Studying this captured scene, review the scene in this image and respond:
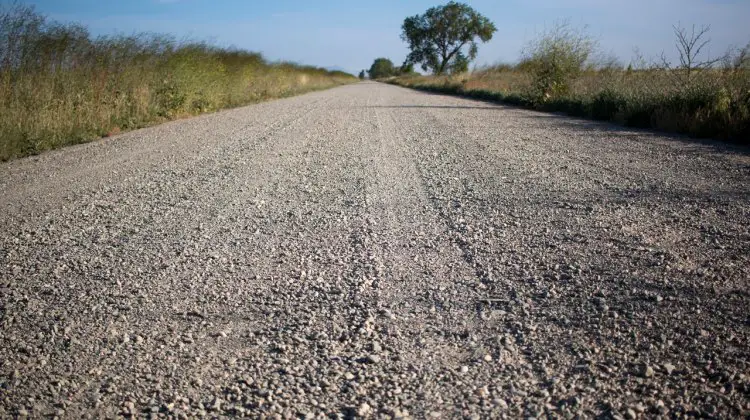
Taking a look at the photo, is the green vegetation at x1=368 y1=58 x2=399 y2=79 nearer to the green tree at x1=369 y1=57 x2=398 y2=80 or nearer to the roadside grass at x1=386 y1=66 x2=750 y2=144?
the green tree at x1=369 y1=57 x2=398 y2=80

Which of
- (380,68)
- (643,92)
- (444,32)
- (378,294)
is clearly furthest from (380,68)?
(378,294)

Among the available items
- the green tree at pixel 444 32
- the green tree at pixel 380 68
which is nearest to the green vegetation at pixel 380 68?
the green tree at pixel 380 68

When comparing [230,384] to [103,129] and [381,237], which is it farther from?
[103,129]

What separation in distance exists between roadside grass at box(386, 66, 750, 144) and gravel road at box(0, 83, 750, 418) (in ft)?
12.7

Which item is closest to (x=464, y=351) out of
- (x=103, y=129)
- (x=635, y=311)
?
(x=635, y=311)

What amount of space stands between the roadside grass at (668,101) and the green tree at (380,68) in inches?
4934

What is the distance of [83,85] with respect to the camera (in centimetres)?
1064

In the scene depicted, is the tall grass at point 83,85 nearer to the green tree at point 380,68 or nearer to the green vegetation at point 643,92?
the green vegetation at point 643,92

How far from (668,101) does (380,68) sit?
14188 centimetres

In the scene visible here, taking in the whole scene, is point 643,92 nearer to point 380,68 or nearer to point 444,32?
point 444,32

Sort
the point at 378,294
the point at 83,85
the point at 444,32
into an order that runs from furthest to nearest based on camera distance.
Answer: the point at 444,32
the point at 83,85
the point at 378,294

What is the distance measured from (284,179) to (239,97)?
1598 cm

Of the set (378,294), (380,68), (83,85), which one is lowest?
(378,294)

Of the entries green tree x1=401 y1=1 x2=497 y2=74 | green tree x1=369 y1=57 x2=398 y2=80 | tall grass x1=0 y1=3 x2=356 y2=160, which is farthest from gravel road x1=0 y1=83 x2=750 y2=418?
green tree x1=369 y1=57 x2=398 y2=80
